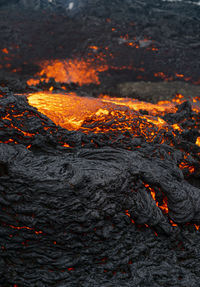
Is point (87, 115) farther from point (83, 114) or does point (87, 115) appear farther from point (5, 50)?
point (5, 50)

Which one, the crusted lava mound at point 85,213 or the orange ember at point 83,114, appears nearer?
the crusted lava mound at point 85,213

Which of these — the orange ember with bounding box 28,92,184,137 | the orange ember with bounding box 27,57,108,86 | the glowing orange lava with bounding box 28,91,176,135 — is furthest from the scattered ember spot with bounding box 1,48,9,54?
the orange ember with bounding box 28,92,184,137

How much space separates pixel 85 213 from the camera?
11.0 feet

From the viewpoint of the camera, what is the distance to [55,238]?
3.23 meters

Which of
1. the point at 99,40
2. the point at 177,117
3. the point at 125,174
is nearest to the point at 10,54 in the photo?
the point at 99,40

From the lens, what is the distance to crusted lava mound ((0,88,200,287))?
3156mm

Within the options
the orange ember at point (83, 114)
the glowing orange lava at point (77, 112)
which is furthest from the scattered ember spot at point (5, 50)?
the orange ember at point (83, 114)

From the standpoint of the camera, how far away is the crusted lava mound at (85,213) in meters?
3.16

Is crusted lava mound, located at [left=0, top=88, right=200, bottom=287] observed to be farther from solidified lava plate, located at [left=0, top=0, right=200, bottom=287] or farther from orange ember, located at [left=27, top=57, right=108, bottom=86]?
orange ember, located at [left=27, top=57, right=108, bottom=86]

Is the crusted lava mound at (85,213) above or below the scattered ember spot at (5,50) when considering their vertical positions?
below

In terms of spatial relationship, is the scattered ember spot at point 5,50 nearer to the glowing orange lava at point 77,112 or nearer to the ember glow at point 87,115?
the glowing orange lava at point 77,112

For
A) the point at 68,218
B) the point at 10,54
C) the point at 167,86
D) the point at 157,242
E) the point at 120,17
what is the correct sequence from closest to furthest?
1. the point at 68,218
2. the point at 157,242
3. the point at 167,86
4. the point at 10,54
5. the point at 120,17

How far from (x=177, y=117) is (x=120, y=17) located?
23.7 meters

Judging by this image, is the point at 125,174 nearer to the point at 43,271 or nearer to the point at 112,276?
the point at 112,276
